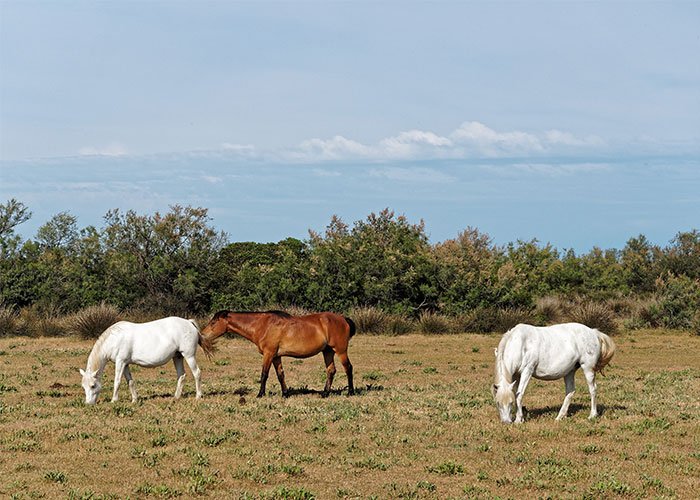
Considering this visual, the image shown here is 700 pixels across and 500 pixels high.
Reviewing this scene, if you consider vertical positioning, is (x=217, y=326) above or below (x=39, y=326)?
above

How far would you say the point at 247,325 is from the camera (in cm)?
1688

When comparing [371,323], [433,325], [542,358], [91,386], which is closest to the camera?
[542,358]

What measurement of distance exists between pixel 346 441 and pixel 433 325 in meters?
20.6

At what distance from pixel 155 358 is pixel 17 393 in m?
3.72

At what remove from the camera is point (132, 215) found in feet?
122

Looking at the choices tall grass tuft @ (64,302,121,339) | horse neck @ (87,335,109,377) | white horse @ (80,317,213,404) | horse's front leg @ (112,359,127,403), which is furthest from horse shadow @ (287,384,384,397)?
tall grass tuft @ (64,302,121,339)

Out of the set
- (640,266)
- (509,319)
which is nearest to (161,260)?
(509,319)

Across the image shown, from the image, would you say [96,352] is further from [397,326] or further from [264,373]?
[397,326]

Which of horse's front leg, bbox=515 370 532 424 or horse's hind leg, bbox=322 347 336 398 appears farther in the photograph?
horse's hind leg, bbox=322 347 336 398

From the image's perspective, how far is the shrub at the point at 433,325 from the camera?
3275 centimetres

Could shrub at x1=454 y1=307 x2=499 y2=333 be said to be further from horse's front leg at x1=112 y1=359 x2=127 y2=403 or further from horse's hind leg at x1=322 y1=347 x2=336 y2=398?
horse's front leg at x1=112 y1=359 x2=127 y2=403

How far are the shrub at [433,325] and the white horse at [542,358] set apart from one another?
1794cm

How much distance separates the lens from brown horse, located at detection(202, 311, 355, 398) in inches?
648

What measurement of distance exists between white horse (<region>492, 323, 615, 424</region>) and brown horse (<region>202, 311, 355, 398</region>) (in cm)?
355
